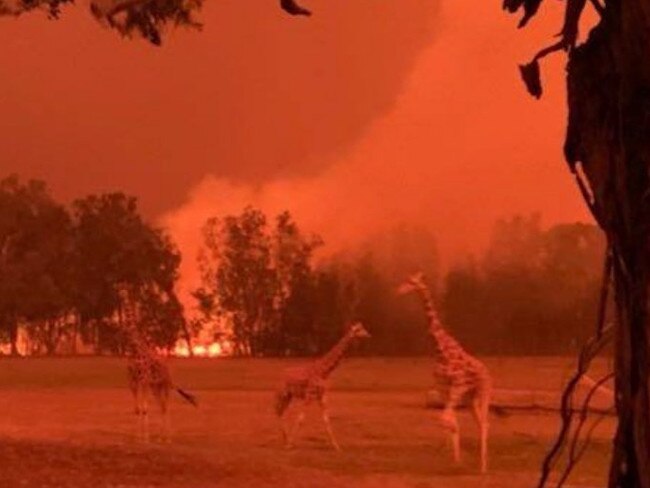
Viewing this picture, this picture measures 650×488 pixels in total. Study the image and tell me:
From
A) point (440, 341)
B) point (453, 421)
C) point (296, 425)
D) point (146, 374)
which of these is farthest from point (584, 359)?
point (146, 374)

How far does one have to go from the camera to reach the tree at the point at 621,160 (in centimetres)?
112

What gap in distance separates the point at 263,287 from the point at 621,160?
863 inches

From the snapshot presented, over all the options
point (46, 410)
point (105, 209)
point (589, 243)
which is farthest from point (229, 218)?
point (46, 410)

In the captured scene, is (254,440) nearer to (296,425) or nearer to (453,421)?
(296,425)

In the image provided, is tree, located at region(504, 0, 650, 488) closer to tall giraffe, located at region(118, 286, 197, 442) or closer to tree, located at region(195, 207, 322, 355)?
tall giraffe, located at region(118, 286, 197, 442)

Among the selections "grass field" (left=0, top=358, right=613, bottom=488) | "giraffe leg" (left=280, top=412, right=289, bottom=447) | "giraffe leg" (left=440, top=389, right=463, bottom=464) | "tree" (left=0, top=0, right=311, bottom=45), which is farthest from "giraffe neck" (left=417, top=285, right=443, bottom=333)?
"tree" (left=0, top=0, right=311, bottom=45)

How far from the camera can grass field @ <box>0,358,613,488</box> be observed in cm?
729

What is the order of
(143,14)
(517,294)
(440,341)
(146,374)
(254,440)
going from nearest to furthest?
1. (143,14)
2. (254,440)
3. (440,341)
4. (146,374)
5. (517,294)

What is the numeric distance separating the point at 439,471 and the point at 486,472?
258mm

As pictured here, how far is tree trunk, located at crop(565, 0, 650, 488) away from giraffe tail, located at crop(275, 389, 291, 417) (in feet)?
32.6

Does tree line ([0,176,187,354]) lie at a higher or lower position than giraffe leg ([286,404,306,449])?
higher

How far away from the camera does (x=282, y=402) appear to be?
438 inches

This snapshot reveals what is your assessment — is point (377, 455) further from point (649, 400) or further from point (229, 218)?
point (229, 218)

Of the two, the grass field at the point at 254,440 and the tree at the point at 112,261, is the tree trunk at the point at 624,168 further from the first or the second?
the tree at the point at 112,261
